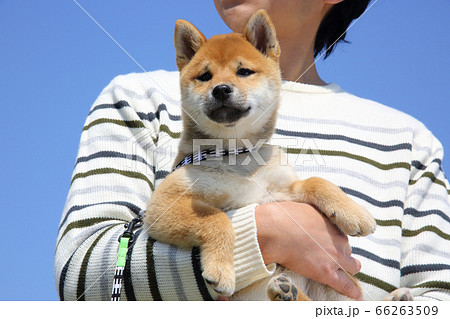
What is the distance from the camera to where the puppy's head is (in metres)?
2.15

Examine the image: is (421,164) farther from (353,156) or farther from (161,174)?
(161,174)

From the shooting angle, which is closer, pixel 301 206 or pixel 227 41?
pixel 301 206

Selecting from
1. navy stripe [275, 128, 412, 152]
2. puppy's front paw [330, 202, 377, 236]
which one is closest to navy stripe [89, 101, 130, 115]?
navy stripe [275, 128, 412, 152]

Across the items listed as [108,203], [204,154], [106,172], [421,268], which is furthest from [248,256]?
[421,268]

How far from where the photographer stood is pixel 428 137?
276 cm

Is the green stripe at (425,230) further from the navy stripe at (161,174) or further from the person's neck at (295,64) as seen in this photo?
the navy stripe at (161,174)

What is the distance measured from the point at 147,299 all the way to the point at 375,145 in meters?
1.60

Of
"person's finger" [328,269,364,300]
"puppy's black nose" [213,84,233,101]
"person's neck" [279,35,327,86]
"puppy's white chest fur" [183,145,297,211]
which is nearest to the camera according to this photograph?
"person's finger" [328,269,364,300]

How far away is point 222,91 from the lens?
6.85 feet
